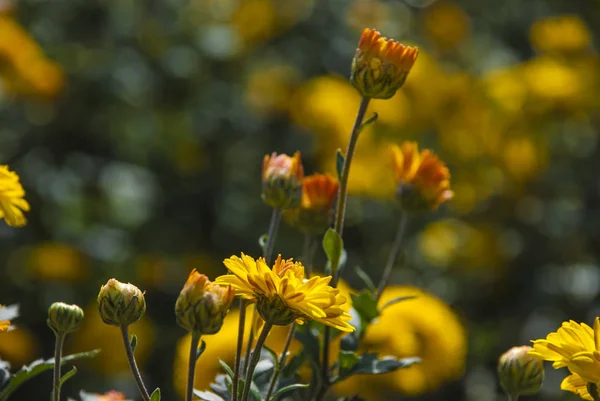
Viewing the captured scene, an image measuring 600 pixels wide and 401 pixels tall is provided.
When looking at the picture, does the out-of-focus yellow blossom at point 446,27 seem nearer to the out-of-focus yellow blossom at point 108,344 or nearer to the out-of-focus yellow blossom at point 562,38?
the out-of-focus yellow blossom at point 562,38

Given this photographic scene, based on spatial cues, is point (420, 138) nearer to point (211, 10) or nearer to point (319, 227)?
point (211, 10)

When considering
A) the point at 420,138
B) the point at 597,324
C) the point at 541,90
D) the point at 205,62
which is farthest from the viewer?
the point at 205,62

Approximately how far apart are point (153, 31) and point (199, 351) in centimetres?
235

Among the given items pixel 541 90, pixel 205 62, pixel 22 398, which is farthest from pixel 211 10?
pixel 22 398

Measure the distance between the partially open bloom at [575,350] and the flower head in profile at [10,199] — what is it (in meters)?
0.52

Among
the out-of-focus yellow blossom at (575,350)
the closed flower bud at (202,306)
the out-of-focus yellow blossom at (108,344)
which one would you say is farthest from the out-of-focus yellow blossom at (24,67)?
the out-of-focus yellow blossom at (575,350)

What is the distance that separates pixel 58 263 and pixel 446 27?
1590mm

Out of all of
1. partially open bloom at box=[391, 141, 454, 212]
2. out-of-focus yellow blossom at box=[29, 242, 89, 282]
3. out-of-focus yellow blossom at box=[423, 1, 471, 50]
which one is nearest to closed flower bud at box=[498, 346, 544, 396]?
partially open bloom at box=[391, 141, 454, 212]

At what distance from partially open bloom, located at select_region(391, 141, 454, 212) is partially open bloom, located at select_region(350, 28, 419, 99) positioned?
6.5 inches

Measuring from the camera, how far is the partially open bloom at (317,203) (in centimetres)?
115

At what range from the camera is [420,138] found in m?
2.99

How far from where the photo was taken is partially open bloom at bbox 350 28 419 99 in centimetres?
104

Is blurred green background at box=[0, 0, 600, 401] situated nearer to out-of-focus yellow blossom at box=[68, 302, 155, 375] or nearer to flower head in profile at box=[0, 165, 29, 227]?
out-of-focus yellow blossom at box=[68, 302, 155, 375]

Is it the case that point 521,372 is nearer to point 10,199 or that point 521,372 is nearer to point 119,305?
point 119,305
